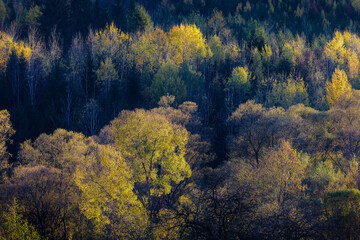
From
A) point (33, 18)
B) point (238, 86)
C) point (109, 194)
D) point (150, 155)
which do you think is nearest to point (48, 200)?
point (109, 194)

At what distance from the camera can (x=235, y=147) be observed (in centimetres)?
5181

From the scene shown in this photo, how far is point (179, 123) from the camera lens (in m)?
50.4

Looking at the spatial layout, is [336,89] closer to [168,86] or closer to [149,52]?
[168,86]

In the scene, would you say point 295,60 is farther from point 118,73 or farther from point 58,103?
point 58,103

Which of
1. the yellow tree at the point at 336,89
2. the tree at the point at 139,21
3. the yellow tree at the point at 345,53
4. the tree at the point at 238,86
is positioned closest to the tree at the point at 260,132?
the tree at the point at 238,86

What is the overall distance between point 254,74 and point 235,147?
103ft

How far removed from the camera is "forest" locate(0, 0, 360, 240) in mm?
29312

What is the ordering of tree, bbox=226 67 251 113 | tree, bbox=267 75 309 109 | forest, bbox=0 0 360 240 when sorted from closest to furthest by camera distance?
forest, bbox=0 0 360 240 < tree, bbox=267 75 309 109 < tree, bbox=226 67 251 113

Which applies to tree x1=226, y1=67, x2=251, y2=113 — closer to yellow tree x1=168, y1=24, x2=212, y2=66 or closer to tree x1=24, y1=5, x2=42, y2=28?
yellow tree x1=168, y1=24, x2=212, y2=66

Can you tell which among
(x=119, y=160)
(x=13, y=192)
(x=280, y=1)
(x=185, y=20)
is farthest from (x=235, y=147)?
(x=280, y=1)

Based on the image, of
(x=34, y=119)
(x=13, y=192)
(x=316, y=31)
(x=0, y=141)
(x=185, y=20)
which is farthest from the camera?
(x=316, y=31)

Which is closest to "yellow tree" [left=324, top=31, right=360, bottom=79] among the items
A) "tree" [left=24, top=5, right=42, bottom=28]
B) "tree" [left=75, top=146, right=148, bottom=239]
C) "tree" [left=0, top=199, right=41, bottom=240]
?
"tree" [left=24, top=5, right=42, bottom=28]

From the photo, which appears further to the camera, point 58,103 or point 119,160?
point 58,103

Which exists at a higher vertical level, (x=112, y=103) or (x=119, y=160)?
(x=112, y=103)
